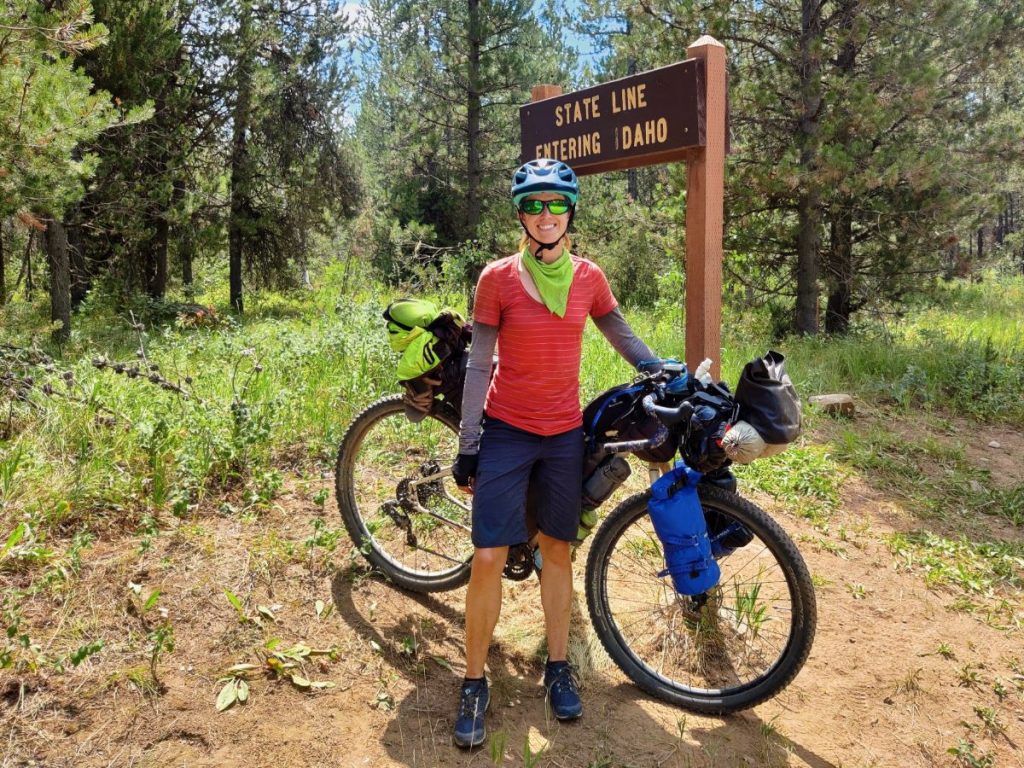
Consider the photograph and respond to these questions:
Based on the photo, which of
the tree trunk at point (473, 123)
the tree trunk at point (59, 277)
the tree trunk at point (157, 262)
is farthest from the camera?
the tree trunk at point (473, 123)

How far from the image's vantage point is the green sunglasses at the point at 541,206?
2389 mm

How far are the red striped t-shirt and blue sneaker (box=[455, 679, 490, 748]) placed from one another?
94 centimetres

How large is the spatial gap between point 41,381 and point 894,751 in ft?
15.8

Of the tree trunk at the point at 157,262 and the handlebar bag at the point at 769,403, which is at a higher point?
the tree trunk at the point at 157,262

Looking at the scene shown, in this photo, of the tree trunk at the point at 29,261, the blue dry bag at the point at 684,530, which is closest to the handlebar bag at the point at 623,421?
the blue dry bag at the point at 684,530

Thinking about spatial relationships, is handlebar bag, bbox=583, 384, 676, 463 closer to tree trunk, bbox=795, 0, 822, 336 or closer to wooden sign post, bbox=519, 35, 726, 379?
wooden sign post, bbox=519, 35, 726, 379

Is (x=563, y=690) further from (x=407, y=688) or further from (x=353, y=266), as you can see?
(x=353, y=266)

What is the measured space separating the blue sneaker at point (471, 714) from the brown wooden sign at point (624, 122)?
2.28m

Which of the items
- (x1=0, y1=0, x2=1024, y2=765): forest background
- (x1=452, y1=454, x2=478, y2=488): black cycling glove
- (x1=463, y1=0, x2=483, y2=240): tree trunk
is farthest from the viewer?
(x1=463, y1=0, x2=483, y2=240): tree trunk

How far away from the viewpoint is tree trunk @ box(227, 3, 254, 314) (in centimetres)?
1291

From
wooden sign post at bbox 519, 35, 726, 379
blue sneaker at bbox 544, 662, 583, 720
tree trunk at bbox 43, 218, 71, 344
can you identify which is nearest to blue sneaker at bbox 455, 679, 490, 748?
blue sneaker at bbox 544, 662, 583, 720

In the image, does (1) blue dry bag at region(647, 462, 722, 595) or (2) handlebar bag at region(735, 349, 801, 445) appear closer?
(2) handlebar bag at region(735, 349, 801, 445)

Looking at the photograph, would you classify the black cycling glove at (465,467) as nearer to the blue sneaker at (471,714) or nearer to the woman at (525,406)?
the woman at (525,406)

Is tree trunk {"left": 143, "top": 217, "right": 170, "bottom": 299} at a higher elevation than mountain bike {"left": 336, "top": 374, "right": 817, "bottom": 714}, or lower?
higher
